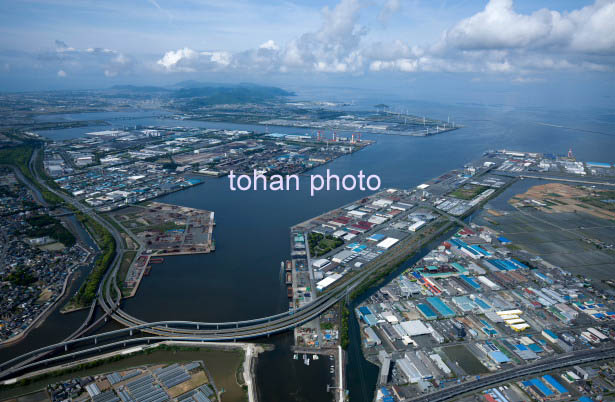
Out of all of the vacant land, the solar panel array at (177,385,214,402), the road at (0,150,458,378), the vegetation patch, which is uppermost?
the vegetation patch

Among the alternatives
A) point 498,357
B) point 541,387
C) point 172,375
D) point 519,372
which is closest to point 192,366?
point 172,375

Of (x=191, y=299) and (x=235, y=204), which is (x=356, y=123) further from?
(x=191, y=299)

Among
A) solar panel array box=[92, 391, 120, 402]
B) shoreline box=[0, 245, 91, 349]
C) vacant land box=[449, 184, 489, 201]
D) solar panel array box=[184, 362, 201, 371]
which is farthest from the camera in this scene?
vacant land box=[449, 184, 489, 201]

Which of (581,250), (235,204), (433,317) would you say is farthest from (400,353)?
(235,204)

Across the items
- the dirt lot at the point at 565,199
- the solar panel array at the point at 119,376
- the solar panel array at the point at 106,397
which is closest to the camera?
the solar panel array at the point at 106,397

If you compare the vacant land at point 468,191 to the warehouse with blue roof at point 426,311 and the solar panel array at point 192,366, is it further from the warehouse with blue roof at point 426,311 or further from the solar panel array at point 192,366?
the solar panel array at point 192,366

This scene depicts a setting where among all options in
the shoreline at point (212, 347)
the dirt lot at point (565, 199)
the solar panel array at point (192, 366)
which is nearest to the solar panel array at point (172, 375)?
the solar panel array at point (192, 366)

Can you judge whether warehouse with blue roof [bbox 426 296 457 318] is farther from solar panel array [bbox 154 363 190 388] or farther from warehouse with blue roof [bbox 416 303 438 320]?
solar panel array [bbox 154 363 190 388]

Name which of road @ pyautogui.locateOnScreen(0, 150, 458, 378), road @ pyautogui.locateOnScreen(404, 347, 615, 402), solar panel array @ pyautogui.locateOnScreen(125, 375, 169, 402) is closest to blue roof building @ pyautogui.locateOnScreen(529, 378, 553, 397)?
Result: road @ pyautogui.locateOnScreen(404, 347, 615, 402)
